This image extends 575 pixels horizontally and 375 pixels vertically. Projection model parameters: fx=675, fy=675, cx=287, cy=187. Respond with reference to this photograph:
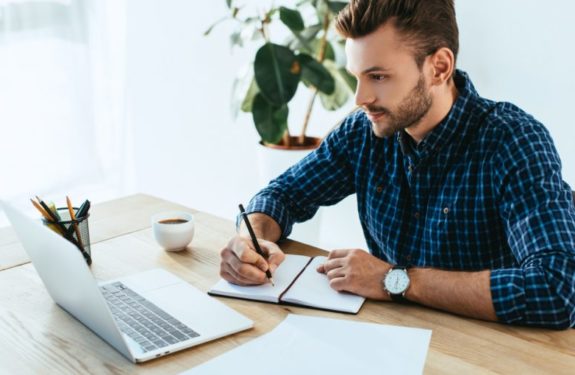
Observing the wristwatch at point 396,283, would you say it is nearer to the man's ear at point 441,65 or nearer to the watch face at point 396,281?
the watch face at point 396,281

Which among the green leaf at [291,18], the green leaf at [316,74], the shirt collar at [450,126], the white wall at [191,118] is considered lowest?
the white wall at [191,118]

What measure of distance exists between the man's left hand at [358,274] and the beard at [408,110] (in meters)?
0.33

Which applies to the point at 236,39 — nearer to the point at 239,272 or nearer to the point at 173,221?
the point at 173,221

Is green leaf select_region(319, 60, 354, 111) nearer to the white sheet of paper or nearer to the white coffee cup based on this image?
the white coffee cup

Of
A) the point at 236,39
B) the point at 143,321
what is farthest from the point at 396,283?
the point at 236,39

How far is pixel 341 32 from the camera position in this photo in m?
1.55

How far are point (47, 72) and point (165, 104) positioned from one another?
655mm

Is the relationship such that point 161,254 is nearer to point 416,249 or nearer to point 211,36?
point 416,249

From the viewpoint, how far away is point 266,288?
4.32ft

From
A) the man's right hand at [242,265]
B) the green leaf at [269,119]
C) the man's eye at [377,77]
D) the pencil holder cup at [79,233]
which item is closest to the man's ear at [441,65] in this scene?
the man's eye at [377,77]

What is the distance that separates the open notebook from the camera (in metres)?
1.25

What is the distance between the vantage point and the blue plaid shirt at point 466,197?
1.24 meters

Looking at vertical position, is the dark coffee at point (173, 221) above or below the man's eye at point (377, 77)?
below

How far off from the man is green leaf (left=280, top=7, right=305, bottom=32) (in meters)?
1.06
